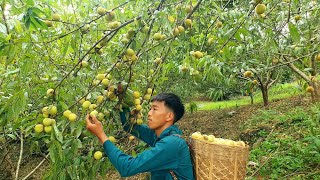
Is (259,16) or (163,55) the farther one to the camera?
(163,55)

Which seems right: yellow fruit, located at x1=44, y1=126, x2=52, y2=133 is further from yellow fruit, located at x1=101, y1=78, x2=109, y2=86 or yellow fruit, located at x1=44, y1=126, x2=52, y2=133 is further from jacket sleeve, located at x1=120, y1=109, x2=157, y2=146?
jacket sleeve, located at x1=120, y1=109, x2=157, y2=146

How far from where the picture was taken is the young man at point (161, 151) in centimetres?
190

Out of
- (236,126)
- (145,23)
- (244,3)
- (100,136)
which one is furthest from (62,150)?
(236,126)

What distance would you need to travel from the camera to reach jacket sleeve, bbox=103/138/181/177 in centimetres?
189

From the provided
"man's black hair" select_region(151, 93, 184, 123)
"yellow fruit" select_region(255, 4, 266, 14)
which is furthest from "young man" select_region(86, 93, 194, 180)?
"yellow fruit" select_region(255, 4, 266, 14)

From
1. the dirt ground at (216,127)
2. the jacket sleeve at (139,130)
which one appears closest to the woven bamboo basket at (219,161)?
the jacket sleeve at (139,130)

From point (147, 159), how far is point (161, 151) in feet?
0.30

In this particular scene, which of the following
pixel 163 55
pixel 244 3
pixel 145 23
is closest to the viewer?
pixel 145 23

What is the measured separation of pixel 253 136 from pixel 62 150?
4.98 metres

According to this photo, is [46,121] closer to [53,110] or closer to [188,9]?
[53,110]

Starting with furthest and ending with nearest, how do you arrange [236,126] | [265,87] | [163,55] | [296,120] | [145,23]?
[265,87] → [236,126] → [296,120] → [163,55] → [145,23]

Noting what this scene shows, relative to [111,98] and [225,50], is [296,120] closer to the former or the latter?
[225,50]

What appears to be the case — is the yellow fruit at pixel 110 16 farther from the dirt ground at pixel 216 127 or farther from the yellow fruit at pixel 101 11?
the dirt ground at pixel 216 127

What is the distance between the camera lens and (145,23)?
6.34 feet
